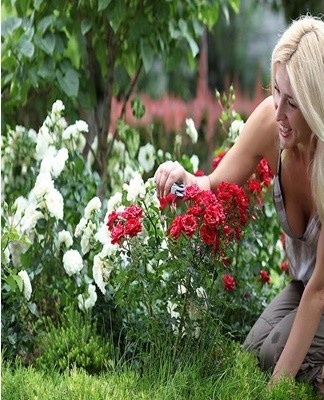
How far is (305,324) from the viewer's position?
10.9 feet

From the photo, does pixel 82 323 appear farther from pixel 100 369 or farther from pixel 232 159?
pixel 232 159

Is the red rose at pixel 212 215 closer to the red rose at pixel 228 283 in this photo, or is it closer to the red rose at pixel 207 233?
the red rose at pixel 207 233

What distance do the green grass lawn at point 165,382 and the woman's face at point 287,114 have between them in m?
0.66

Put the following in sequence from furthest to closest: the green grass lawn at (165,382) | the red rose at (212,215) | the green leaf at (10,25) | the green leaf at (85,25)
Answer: the green leaf at (10,25) < the green leaf at (85,25) < the red rose at (212,215) < the green grass lawn at (165,382)

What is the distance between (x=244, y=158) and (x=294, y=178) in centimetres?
20

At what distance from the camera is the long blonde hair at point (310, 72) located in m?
3.07

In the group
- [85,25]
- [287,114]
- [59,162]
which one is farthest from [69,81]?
[287,114]

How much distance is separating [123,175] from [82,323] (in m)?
1.09

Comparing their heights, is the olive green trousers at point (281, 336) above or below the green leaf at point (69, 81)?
below

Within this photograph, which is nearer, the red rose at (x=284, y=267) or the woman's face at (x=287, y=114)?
the woman's face at (x=287, y=114)

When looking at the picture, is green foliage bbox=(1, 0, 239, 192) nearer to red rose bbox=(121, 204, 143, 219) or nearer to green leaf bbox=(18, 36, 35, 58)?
green leaf bbox=(18, 36, 35, 58)

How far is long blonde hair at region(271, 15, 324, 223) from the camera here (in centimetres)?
307

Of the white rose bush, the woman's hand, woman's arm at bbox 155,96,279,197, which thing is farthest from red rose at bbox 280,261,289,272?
the woman's hand

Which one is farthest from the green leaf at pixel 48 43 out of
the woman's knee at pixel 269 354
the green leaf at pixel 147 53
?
the woman's knee at pixel 269 354
